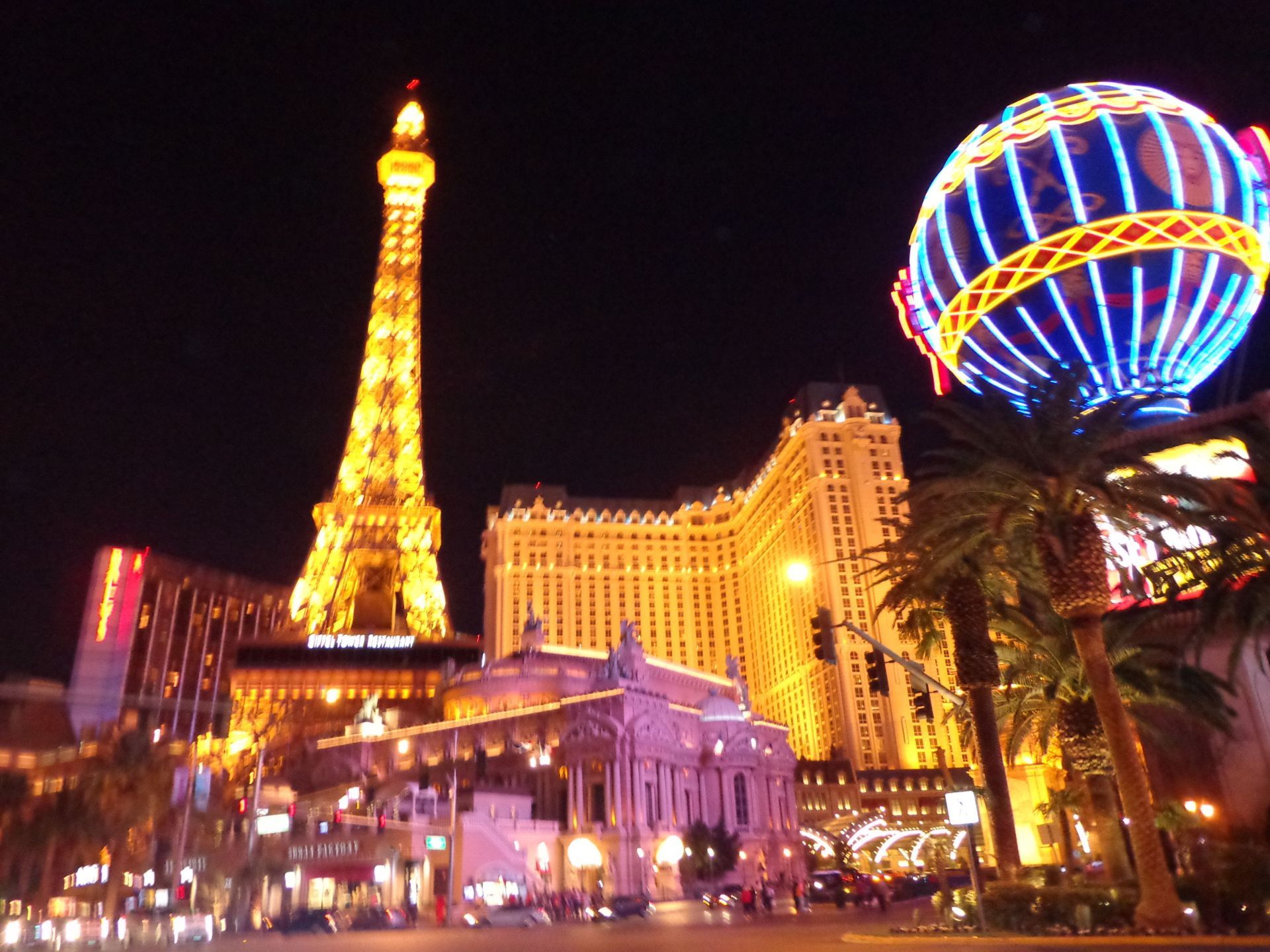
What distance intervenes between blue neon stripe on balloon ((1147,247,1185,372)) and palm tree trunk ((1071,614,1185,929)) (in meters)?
22.3

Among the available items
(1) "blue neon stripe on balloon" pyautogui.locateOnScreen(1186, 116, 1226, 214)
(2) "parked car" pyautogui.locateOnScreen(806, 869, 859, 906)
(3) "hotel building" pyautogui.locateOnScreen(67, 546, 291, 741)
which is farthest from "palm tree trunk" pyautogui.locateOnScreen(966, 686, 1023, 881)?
(3) "hotel building" pyautogui.locateOnScreen(67, 546, 291, 741)

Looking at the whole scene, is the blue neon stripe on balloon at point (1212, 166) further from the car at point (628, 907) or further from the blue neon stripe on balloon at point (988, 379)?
the car at point (628, 907)

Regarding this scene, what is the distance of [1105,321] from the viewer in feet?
125

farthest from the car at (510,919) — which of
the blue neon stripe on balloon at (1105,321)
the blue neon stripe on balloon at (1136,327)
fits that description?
the blue neon stripe on balloon at (1136,327)

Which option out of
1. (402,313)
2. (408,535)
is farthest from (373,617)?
(402,313)

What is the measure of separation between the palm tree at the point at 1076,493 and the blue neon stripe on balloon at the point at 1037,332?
1744 centimetres

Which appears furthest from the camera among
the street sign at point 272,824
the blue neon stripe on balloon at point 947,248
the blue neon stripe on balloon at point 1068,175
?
the blue neon stripe on balloon at point 947,248

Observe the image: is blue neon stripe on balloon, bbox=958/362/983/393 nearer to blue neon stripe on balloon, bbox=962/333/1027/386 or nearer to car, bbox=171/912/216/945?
blue neon stripe on balloon, bbox=962/333/1027/386

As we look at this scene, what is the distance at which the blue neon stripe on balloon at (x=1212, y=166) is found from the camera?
116 ft

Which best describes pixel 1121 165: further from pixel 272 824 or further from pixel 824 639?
pixel 272 824

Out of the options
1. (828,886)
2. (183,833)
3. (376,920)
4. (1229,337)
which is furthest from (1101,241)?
(183,833)

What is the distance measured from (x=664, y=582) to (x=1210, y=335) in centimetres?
10185

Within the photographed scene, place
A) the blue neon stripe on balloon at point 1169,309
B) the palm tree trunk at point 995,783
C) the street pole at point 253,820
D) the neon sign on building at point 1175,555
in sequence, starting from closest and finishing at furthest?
the neon sign on building at point 1175,555
the palm tree trunk at point 995,783
the blue neon stripe on balloon at point 1169,309
the street pole at point 253,820

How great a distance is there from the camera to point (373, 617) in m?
106
